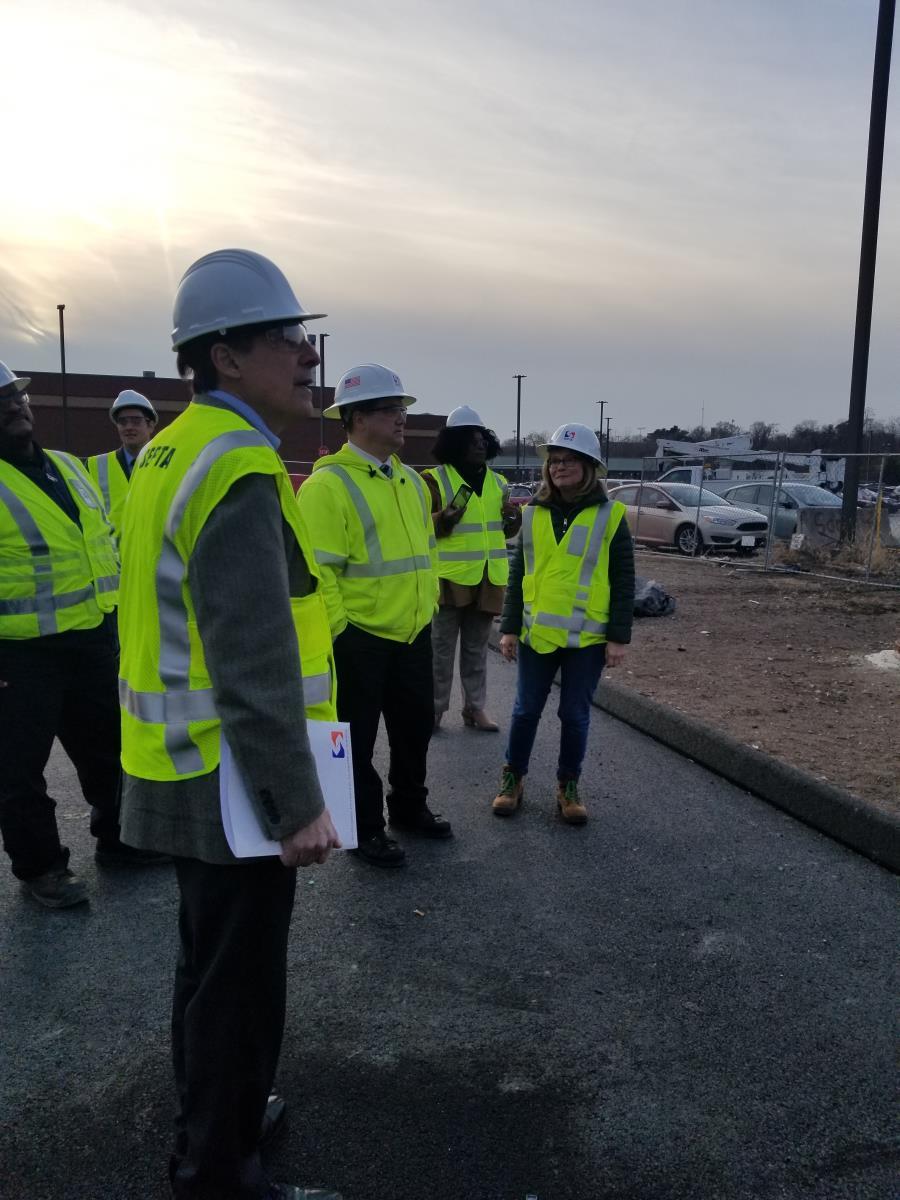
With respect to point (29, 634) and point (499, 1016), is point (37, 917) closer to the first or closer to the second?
point (29, 634)

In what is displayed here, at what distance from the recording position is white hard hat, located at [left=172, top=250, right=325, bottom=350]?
1.94 m

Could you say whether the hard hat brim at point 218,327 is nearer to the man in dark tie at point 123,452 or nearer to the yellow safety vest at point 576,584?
the yellow safety vest at point 576,584

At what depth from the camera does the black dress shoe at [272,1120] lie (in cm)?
242

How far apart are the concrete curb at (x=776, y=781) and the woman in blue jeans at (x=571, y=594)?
1123mm

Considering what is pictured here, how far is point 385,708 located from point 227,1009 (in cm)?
248

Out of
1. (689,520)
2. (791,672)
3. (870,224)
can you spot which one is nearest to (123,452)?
(791,672)

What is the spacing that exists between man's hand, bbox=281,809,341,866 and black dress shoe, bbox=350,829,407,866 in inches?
90.0

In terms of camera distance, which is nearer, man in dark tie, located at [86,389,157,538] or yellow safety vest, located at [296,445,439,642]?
yellow safety vest, located at [296,445,439,642]

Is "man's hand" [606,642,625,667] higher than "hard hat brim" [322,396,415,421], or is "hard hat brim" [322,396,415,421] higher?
"hard hat brim" [322,396,415,421]

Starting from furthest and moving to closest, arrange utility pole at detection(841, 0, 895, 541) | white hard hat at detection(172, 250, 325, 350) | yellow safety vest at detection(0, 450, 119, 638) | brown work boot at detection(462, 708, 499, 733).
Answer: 1. utility pole at detection(841, 0, 895, 541)
2. brown work boot at detection(462, 708, 499, 733)
3. yellow safety vest at detection(0, 450, 119, 638)
4. white hard hat at detection(172, 250, 325, 350)

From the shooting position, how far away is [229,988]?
2014 mm

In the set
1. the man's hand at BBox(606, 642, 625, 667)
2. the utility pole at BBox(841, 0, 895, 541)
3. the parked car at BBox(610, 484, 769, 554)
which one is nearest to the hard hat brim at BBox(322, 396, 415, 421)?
the man's hand at BBox(606, 642, 625, 667)

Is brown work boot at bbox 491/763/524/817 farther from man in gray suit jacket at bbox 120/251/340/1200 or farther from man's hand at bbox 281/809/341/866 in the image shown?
man's hand at bbox 281/809/341/866

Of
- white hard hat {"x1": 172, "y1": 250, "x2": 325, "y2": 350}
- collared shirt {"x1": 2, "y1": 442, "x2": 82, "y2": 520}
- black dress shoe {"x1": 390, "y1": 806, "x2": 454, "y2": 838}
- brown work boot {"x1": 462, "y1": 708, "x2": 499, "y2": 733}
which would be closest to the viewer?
white hard hat {"x1": 172, "y1": 250, "x2": 325, "y2": 350}
